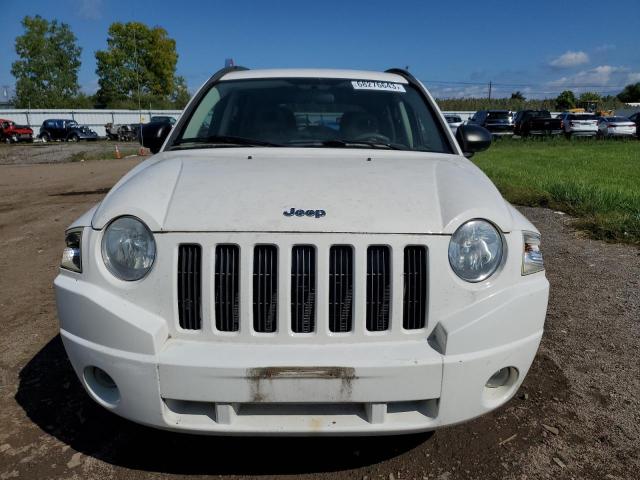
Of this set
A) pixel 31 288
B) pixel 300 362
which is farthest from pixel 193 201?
pixel 31 288

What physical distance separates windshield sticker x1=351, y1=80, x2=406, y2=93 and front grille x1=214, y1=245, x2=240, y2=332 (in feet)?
6.57

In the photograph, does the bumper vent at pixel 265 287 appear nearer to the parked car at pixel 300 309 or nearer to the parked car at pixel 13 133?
the parked car at pixel 300 309

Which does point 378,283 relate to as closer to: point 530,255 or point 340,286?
point 340,286

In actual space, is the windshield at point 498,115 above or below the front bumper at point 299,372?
above

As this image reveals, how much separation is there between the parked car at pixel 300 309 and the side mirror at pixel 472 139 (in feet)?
4.80

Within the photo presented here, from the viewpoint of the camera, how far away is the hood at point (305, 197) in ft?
6.73

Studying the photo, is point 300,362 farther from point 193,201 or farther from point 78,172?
point 78,172

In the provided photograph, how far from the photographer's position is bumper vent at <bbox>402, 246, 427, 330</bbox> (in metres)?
2.02

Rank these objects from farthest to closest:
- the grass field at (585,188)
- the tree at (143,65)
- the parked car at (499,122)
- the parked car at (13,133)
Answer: the tree at (143,65), the parked car at (13,133), the parked car at (499,122), the grass field at (585,188)

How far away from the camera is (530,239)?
2.26m

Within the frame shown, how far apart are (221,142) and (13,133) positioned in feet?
140

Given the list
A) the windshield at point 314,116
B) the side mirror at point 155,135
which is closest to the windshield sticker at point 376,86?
the windshield at point 314,116

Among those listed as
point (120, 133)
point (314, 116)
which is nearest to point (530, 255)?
point (314, 116)

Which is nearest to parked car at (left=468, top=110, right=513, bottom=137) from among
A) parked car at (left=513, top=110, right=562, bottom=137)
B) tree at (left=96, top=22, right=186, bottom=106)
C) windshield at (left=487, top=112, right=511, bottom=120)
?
windshield at (left=487, top=112, right=511, bottom=120)
